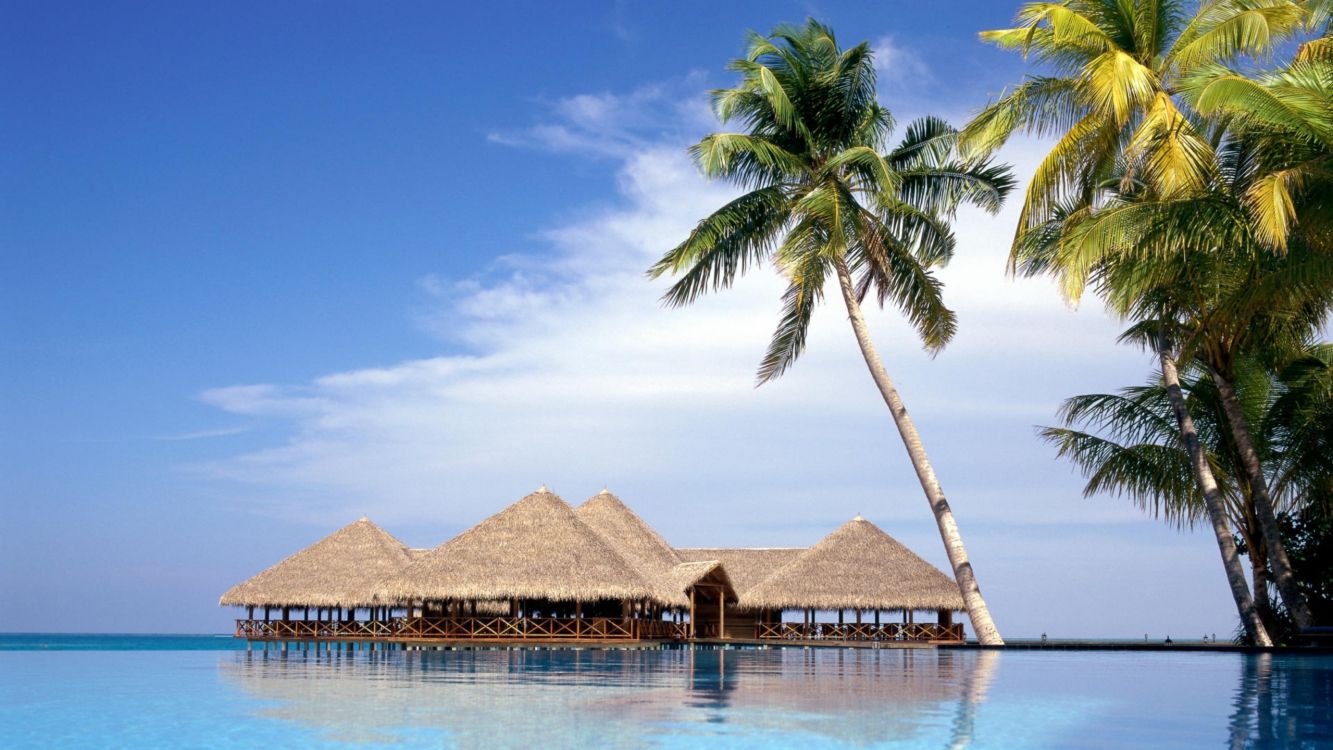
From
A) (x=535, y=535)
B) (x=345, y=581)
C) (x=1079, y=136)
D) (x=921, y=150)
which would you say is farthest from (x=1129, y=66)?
(x=345, y=581)

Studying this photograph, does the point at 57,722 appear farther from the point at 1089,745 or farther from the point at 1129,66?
the point at 1129,66

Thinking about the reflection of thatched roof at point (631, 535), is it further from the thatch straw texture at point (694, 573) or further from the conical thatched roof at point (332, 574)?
the conical thatched roof at point (332, 574)

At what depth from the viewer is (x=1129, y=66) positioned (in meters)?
12.6

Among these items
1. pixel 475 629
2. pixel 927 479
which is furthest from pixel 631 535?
pixel 927 479

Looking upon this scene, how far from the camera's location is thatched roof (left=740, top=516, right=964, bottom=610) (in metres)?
23.8

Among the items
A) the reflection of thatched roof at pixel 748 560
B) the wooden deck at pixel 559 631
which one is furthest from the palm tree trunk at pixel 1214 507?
the reflection of thatched roof at pixel 748 560

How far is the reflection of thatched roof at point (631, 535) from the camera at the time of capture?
24.0 meters

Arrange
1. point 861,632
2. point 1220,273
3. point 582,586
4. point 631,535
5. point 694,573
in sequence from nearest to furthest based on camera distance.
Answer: point 1220,273, point 582,586, point 694,573, point 861,632, point 631,535

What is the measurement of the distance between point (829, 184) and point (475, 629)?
38.3 ft

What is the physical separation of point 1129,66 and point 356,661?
43.4 ft

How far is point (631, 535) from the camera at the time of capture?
25.7 metres

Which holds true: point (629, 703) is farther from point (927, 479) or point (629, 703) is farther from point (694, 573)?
point (694, 573)

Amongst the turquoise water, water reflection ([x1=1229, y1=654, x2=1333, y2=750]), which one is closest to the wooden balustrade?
the turquoise water

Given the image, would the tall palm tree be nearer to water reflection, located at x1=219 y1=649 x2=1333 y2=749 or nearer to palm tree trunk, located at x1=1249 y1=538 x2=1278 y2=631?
palm tree trunk, located at x1=1249 y1=538 x2=1278 y2=631
